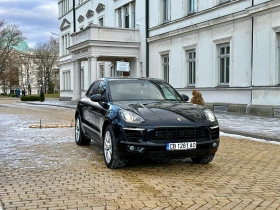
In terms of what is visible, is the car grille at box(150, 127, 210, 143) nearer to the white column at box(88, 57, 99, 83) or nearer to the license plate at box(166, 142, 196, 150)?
the license plate at box(166, 142, 196, 150)

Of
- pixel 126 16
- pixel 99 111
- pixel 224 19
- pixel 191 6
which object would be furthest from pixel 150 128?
pixel 126 16

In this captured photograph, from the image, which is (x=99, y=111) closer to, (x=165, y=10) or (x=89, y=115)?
(x=89, y=115)

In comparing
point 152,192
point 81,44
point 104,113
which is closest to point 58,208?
point 152,192

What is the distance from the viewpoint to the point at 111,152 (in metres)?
6.45

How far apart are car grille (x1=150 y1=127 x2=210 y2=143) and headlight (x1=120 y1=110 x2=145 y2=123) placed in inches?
13.1

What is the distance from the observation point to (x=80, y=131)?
9148mm

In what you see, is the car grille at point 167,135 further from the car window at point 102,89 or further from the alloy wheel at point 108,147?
the car window at point 102,89

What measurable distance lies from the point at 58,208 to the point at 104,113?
2.79 m

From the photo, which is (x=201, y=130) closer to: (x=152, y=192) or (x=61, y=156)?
(x=152, y=192)

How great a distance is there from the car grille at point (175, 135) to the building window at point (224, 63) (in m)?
14.7

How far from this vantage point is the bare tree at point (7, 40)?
71188 mm

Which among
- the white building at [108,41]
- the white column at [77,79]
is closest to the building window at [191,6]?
the white building at [108,41]

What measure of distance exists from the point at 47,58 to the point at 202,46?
2694 inches

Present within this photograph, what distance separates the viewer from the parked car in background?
19.6 feet
